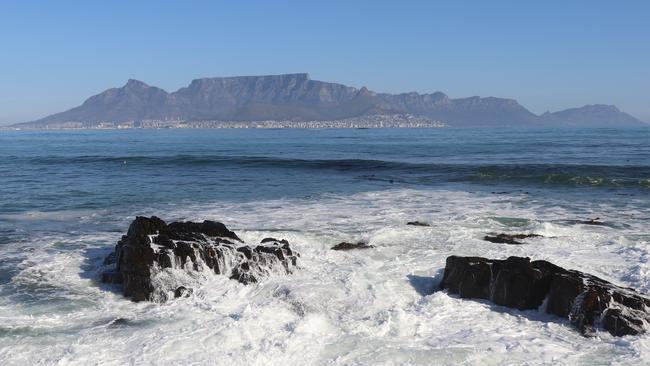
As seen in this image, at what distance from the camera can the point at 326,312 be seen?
37.3 ft

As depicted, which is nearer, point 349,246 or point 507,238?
point 349,246

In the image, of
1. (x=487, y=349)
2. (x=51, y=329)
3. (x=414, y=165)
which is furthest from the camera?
(x=414, y=165)

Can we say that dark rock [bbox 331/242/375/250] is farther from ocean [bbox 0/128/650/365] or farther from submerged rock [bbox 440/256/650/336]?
submerged rock [bbox 440/256/650/336]

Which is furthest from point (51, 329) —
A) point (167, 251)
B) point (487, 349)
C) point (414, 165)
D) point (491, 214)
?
point (414, 165)

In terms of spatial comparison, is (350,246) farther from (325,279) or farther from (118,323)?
(118,323)

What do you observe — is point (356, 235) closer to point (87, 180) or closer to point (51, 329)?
point (51, 329)

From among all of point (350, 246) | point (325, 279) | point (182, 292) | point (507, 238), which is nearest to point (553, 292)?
point (325, 279)

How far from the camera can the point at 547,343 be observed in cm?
985

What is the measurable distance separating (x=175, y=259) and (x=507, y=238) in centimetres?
1013

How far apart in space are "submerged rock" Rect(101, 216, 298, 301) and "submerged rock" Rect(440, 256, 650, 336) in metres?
4.43

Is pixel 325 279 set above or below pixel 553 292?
below

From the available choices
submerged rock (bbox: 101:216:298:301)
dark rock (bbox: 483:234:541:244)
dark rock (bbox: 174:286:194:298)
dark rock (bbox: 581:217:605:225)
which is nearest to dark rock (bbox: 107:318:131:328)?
submerged rock (bbox: 101:216:298:301)

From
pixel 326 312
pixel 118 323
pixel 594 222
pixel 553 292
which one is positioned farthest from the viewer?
pixel 594 222

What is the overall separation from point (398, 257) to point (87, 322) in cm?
807
